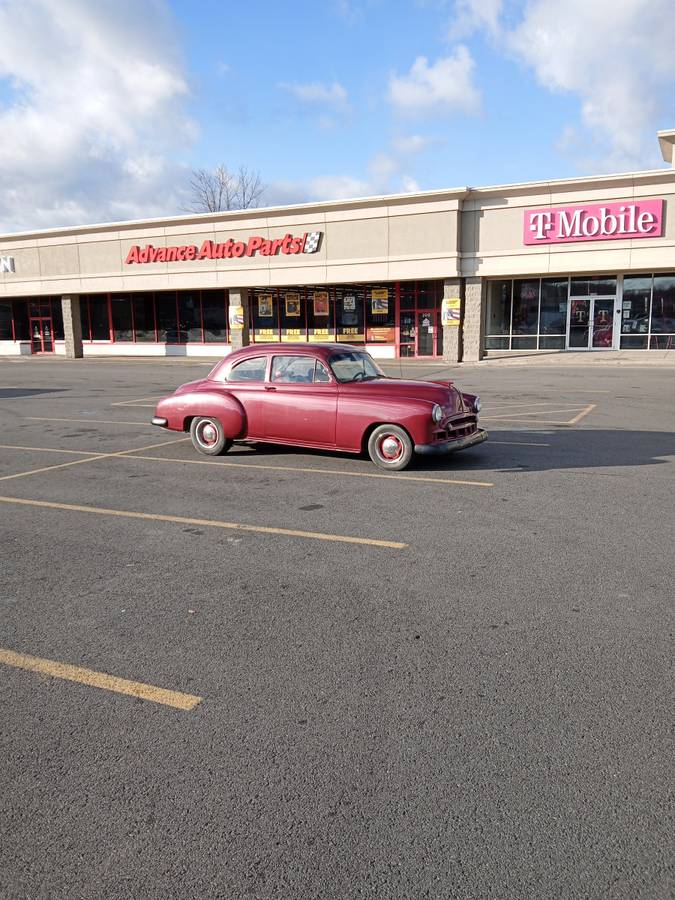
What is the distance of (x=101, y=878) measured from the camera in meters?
2.37

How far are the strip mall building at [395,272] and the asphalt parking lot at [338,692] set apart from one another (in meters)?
20.6

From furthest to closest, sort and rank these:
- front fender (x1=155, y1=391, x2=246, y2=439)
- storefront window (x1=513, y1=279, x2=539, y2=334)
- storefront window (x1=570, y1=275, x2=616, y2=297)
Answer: storefront window (x1=513, y1=279, x2=539, y2=334)
storefront window (x1=570, y1=275, x2=616, y2=297)
front fender (x1=155, y1=391, x2=246, y2=439)

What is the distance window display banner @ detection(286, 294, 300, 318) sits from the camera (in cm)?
3347

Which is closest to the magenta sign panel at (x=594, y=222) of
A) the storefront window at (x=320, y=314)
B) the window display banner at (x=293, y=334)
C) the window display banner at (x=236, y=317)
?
the storefront window at (x=320, y=314)

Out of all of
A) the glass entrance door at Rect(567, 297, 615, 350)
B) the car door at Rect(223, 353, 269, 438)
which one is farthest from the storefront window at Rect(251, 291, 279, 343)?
the car door at Rect(223, 353, 269, 438)

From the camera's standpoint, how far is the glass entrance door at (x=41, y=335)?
40.8 metres

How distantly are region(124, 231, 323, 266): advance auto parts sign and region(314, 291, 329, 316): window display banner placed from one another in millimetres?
2879

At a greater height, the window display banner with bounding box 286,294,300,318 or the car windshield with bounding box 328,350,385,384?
the window display banner with bounding box 286,294,300,318

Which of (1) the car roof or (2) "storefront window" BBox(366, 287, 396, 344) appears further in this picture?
(2) "storefront window" BBox(366, 287, 396, 344)

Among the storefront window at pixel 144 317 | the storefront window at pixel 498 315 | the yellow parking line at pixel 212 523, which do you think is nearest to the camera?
the yellow parking line at pixel 212 523

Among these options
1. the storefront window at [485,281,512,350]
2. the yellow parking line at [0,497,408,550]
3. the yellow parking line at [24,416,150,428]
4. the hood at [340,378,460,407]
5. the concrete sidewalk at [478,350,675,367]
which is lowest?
the yellow parking line at [0,497,408,550]

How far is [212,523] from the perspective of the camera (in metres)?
6.49

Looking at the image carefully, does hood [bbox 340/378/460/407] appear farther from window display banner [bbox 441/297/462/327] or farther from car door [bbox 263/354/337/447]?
window display banner [bbox 441/297/462/327]

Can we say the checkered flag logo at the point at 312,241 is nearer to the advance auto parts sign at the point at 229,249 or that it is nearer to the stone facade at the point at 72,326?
the advance auto parts sign at the point at 229,249
